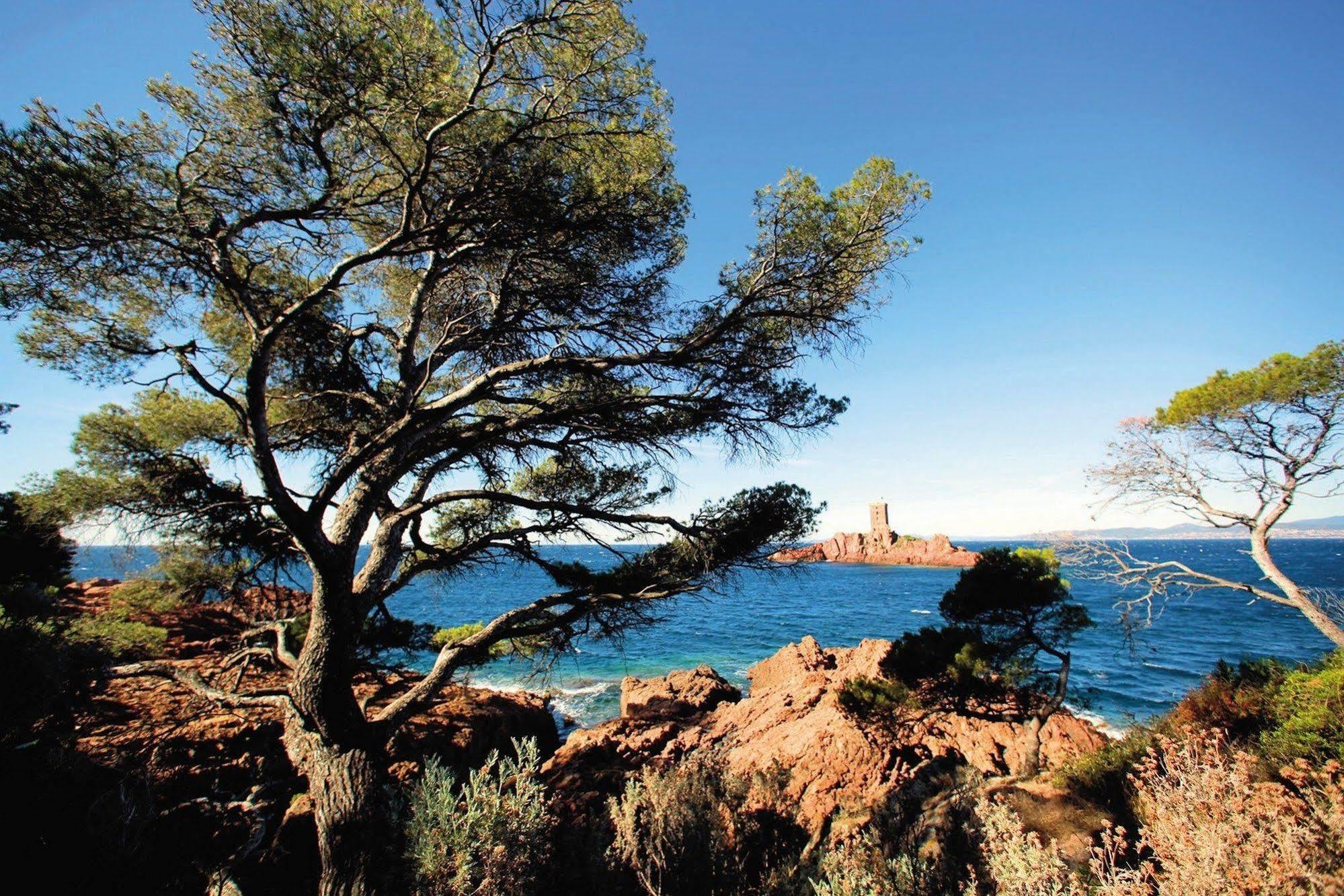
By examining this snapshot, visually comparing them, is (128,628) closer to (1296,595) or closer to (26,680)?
(26,680)

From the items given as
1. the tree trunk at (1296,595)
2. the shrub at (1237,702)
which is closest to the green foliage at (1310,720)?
the shrub at (1237,702)


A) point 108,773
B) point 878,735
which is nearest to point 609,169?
point 108,773

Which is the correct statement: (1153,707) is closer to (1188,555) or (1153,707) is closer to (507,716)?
(507,716)

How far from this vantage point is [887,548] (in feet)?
250

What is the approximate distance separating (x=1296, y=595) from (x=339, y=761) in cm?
1281

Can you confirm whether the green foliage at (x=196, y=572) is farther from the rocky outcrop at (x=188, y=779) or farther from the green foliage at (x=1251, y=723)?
the green foliage at (x=1251, y=723)

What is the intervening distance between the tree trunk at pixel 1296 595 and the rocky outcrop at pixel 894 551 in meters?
55.3

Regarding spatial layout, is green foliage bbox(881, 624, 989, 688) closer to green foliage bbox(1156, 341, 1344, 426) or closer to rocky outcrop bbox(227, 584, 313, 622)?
green foliage bbox(1156, 341, 1344, 426)

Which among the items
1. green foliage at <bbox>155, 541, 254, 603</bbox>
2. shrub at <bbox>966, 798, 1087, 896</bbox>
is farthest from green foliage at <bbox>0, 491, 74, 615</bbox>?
shrub at <bbox>966, 798, 1087, 896</bbox>

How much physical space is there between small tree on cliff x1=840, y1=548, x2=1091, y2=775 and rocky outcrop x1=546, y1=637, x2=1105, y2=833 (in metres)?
0.60

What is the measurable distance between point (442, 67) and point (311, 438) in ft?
13.8

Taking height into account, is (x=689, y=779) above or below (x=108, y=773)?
below

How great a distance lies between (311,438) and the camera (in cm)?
612

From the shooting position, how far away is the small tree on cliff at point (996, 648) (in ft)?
32.5
